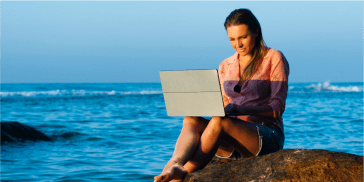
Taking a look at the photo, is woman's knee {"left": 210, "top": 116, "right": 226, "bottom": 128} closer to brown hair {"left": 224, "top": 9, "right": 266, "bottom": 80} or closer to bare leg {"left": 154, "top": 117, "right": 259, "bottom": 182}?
bare leg {"left": 154, "top": 117, "right": 259, "bottom": 182}

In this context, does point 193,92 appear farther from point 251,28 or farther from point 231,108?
point 251,28

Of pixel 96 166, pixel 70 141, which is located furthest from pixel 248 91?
pixel 70 141

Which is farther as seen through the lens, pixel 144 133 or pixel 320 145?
pixel 144 133

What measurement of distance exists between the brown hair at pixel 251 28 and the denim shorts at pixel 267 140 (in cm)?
45

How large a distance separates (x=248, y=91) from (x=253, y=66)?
0.65 feet

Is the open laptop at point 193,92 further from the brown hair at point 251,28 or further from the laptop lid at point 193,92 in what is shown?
the brown hair at point 251,28

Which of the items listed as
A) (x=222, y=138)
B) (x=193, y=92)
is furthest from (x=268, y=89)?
(x=193, y=92)

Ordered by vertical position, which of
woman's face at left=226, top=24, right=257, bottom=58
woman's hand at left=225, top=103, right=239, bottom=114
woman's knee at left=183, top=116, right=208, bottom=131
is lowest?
woman's knee at left=183, top=116, right=208, bottom=131

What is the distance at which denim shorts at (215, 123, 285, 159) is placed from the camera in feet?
9.47

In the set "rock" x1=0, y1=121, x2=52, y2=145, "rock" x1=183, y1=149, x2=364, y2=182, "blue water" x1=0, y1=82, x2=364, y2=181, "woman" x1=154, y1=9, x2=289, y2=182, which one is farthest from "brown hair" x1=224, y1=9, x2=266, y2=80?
"rock" x1=0, y1=121, x2=52, y2=145

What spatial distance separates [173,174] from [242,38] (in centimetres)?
A: 114

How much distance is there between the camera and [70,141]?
7695mm

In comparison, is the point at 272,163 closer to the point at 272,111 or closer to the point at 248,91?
the point at 272,111

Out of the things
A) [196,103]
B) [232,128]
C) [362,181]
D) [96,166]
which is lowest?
[96,166]
